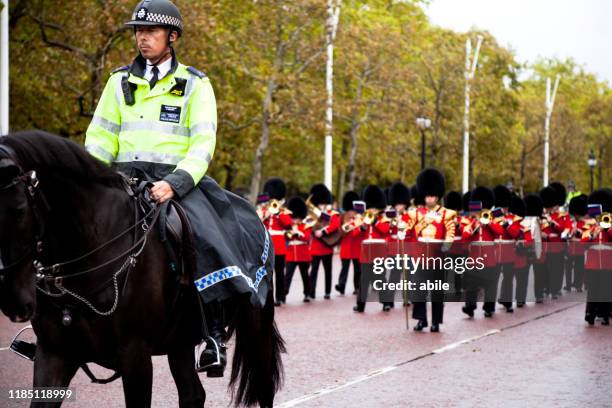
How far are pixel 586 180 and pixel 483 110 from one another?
2754 cm

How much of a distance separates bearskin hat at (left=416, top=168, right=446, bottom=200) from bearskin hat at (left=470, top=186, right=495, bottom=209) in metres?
3.03

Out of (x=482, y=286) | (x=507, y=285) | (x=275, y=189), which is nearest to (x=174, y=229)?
(x=482, y=286)

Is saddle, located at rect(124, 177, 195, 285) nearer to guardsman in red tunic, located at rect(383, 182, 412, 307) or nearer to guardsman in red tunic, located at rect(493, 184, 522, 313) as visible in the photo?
guardsman in red tunic, located at rect(383, 182, 412, 307)

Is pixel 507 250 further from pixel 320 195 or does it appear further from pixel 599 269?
pixel 320 195

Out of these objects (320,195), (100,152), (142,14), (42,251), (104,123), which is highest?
(142,14)

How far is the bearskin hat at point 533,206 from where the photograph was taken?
62.4ft

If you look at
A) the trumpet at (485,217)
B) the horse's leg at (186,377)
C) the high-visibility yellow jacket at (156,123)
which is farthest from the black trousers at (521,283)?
the high-visibility yellow jacket at (156,123)

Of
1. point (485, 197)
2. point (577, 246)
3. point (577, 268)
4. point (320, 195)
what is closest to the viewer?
point (485, 197)

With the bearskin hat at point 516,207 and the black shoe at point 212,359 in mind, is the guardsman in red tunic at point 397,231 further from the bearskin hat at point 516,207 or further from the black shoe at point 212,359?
the black shoe at point 212,359

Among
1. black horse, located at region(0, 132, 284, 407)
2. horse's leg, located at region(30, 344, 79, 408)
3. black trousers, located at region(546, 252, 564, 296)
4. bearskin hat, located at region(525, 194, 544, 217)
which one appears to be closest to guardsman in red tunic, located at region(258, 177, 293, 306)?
black trousers, located at region(546, 252, 564, 296)

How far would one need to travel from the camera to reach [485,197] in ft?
55.4

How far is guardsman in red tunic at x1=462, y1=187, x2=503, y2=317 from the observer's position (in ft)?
46.7

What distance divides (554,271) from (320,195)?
4.40 m

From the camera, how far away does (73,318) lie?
4531 millimetres
